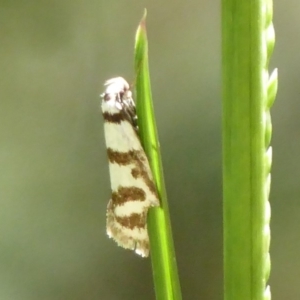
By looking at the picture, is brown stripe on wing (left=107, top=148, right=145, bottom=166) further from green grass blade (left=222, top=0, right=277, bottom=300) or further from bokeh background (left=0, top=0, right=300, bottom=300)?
bokeh background (left=0, top=0, right=300, bottom=300)

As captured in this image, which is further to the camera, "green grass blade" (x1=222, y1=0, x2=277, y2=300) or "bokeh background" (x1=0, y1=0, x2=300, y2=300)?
"bokeh background" (x1=0, y1=0, x2=300, y2=300)

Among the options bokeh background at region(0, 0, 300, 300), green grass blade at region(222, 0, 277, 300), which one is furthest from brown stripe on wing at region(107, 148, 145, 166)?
bokeh background at region(0, 0, 300, 300)

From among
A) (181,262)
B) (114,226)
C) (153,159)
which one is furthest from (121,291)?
(153,159)

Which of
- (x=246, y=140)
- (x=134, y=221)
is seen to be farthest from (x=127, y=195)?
(x=246, y=140)

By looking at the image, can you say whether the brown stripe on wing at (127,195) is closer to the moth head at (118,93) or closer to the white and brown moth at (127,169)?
the white and brown moth at (127,169)

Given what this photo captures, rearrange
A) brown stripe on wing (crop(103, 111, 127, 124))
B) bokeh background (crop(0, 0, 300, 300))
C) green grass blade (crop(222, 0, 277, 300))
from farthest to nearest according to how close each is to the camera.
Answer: bokeh background (crop(0, 0, 300, 300))
brown stripe on wing (crop(103, 111, 127, 124))
green grass blade (crop(222, 0, 277, 300))

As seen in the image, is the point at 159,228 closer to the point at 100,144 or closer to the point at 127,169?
the point at 127,169
